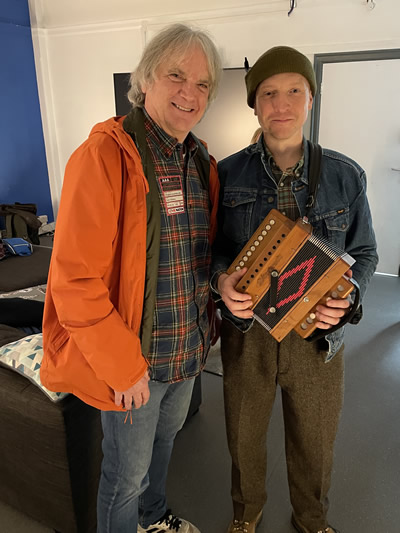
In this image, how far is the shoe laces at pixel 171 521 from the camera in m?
1.56

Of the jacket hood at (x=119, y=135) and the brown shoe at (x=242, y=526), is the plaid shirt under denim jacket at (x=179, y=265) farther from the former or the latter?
the brown shoe at (x=242, y=526)

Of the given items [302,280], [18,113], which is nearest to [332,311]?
[302,280]

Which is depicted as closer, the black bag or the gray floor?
the gray floor

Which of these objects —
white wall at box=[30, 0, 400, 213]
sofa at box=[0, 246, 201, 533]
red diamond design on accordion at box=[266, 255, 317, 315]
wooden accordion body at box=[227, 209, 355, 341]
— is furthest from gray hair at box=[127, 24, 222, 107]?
white wall at box=[30, 0, 400, 213]

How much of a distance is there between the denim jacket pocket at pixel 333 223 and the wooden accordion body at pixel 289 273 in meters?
0.16

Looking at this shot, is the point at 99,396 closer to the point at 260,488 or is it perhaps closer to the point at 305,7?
the point at 260,488

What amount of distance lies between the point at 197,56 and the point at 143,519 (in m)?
1.58

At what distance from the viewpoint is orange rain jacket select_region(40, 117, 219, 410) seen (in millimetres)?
975

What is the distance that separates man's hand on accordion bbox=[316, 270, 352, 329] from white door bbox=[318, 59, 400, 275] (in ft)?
12.4

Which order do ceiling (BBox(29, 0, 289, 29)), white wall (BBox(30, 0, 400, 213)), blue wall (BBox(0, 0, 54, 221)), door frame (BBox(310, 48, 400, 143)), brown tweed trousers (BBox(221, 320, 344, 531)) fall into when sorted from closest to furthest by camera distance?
1. brown tweed trousers (BBox(221, 320, 344, 531))
2. door frame (BBox(310, 48, 400, 143))
3. white wall (BBox(30, 0, 400, 213))
4. ceiling (BBox(29, 0, 289, 29))
5. blue wall (BBox(0, 0, 54, 221))

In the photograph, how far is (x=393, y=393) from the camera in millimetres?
2492

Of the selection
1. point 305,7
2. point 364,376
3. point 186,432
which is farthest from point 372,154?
point 186,432

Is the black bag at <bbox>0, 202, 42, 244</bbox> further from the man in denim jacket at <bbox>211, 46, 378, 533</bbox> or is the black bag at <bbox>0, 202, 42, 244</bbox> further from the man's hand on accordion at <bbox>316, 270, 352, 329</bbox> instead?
the man's hand on accordion at <bbox>316, 270, 352, 329</bbox>

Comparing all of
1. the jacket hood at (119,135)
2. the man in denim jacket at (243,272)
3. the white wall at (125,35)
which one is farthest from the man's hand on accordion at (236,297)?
the white wall at (125,35)
